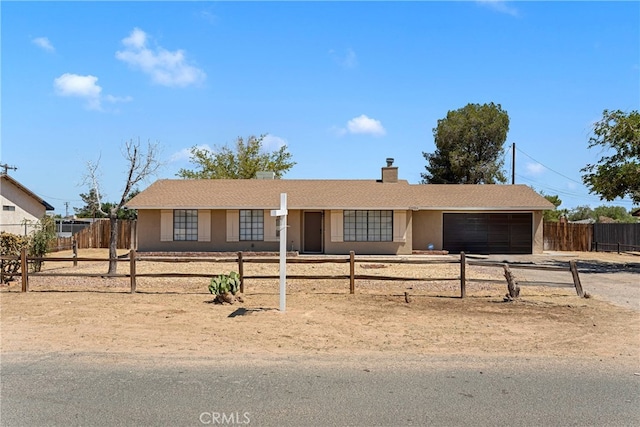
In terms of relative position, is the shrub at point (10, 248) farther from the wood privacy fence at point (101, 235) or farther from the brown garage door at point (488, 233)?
the brown garage door at point (488, 233)

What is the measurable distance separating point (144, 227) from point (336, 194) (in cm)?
956

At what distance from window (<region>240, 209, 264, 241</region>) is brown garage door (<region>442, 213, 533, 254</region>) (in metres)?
9.38

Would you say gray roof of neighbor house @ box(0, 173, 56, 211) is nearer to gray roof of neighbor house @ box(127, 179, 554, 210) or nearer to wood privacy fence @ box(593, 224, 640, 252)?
gray roof of neighbor house @ box(127, 179, 554, 210)

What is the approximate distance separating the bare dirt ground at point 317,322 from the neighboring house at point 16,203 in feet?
82.3

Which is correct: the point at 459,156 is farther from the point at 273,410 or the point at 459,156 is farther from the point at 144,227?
the point at 273,410

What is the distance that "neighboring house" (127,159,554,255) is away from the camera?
25688 millimetres

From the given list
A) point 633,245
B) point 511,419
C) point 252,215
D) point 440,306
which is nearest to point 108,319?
point 440,306

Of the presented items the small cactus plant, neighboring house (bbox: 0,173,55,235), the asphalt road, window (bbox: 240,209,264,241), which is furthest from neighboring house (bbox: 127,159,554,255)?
the asphalt road

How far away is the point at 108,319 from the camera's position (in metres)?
9.56

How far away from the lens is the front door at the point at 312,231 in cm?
2634

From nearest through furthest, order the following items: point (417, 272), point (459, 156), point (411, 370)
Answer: point (411, 370), point (417, 272), point (459, 156)

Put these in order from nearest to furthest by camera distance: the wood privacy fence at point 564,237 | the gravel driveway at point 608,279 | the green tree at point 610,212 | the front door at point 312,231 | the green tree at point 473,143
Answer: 1. the gravel driveway at point 608,279
2. the front door at point 312,231
3. the wood privacy fence at point 564,237
4. the green tree at point 473,143
5. the green tree at point 610,212

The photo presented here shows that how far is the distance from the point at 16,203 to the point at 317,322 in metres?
34.9

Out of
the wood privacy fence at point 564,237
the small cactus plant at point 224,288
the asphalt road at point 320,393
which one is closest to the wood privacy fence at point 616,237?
the wood privacy fence at point 564,237
